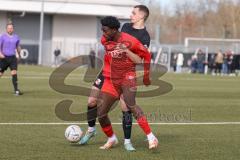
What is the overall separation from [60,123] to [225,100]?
8.54 m

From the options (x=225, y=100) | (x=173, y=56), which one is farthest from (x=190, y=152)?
(x=173, y=56)

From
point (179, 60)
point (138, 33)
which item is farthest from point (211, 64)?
point (138, 33)

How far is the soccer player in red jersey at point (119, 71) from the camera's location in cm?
902

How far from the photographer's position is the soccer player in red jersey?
9023 millimetres

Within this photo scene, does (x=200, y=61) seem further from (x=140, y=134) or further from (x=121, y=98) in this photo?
(x=121, y=98)

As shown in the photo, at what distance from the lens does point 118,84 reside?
366 inches

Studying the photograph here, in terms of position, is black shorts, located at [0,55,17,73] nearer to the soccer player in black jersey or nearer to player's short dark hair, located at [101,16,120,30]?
the soccer player in black jersey

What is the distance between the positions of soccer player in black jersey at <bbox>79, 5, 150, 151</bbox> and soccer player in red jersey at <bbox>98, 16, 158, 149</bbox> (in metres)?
0.12

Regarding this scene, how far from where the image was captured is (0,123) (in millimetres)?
11766

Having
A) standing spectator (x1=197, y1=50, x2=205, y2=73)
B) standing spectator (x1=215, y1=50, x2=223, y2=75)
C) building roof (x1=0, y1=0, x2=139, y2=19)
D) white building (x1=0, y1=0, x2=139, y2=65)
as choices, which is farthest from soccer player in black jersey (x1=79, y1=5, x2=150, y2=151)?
building roof (x1=0, y1=0, x2=139, y2=19)

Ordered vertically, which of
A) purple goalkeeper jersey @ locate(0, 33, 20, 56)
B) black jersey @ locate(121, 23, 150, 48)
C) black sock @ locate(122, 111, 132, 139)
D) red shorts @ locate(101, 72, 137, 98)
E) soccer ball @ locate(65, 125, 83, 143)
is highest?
black jersey @ locate(121, 23, 150, 48)

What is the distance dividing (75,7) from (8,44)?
45.9 meters

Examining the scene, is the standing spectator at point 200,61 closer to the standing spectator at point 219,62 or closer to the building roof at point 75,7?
the standing spectator at point 219,62

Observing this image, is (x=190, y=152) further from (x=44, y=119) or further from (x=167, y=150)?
(x=44, y=119)
